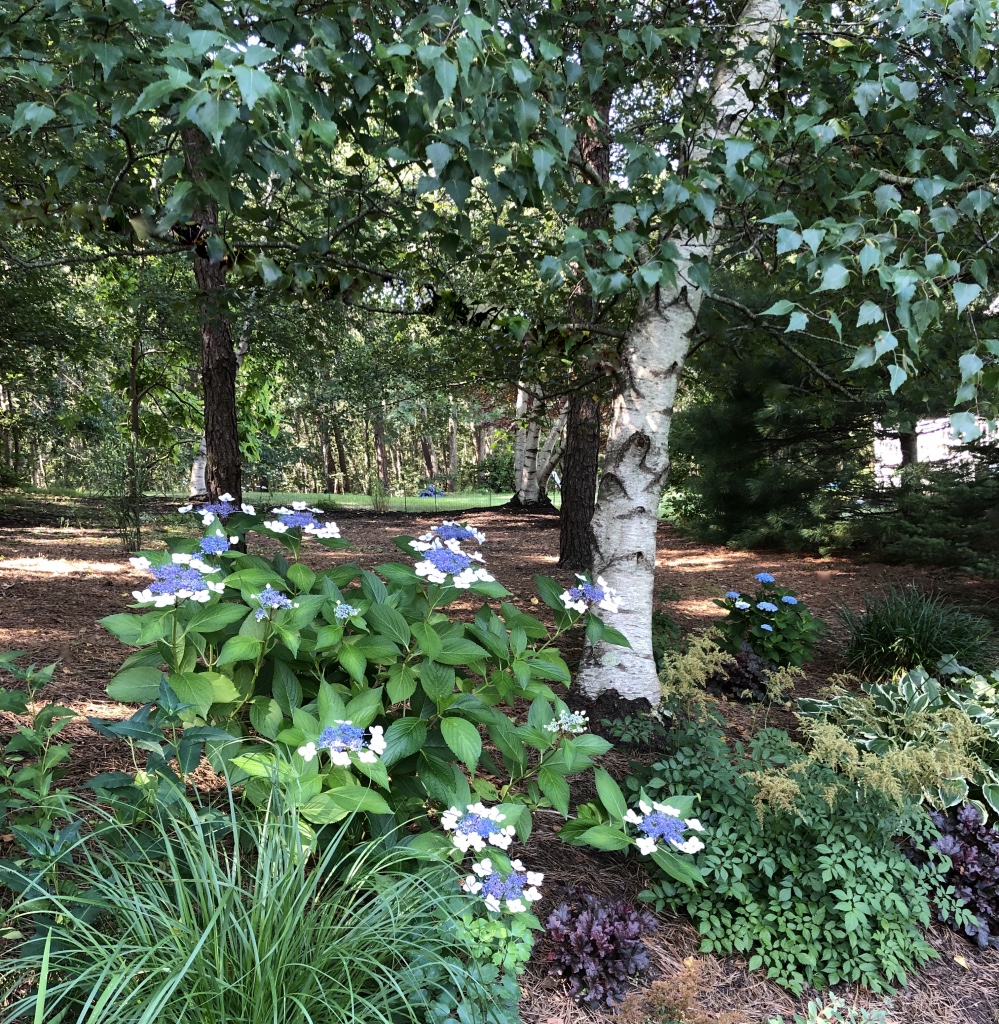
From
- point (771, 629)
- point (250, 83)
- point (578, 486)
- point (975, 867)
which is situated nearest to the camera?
point (250, 83)

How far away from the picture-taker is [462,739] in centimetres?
155

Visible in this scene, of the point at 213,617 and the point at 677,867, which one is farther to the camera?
the point at 677,867

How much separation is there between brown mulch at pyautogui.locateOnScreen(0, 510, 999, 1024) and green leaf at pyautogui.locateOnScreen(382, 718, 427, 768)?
704 mm

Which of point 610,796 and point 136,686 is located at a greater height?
point 136,686

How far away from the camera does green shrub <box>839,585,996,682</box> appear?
144 inches

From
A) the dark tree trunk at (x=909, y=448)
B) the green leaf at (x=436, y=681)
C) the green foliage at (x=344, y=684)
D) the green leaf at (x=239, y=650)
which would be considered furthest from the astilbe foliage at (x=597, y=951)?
the dark tree trunk at (x=909, y=448)

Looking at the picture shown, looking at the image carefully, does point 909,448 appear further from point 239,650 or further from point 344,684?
point 239,650

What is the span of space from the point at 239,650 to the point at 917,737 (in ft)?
8.31

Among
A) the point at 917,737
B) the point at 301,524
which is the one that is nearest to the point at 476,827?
the point at 301,524

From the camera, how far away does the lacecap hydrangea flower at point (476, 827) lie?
1.44m

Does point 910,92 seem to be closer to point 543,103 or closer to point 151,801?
point 543,103

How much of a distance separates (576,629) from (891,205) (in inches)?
113

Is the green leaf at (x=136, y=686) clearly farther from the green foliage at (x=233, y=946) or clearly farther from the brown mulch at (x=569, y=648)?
the brown mulch at (x=569, y=648)

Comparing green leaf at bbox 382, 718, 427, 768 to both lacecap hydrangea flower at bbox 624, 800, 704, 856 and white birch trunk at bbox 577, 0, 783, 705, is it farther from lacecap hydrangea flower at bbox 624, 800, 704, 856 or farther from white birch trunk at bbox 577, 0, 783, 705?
white birch trunk at bbox 577, 0, 783, 705
